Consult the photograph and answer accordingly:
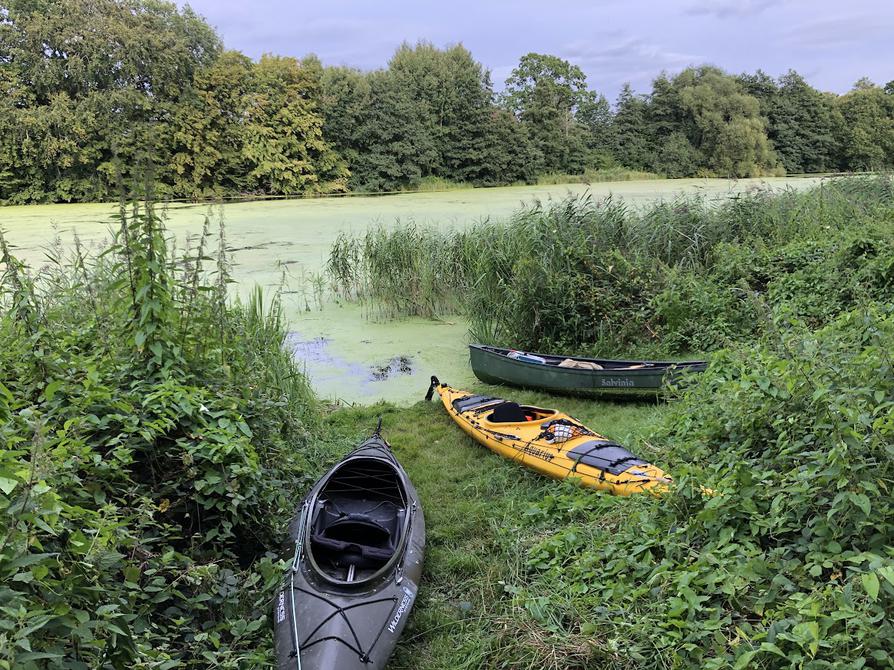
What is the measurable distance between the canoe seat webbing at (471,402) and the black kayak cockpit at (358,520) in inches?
50.3

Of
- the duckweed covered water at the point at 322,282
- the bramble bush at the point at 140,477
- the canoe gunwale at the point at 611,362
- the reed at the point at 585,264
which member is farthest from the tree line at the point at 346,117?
the bramble bush at the point at 140,477

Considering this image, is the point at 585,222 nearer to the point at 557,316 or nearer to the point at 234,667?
the point at 557,316

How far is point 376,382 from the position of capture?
18.0 ft

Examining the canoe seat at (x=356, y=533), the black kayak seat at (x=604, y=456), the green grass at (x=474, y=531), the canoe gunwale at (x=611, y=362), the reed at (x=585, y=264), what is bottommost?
the green grass at (x=474, y=531)

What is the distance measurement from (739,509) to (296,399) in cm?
285

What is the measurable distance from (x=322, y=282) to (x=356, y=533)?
529 centimetres

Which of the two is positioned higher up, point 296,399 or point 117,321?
point 117,321

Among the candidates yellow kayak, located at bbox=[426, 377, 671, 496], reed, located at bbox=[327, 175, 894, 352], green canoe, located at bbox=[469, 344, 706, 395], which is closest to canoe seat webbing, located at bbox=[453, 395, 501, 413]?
yellow kayak, located at bbox=[426, 377, 671, 496]

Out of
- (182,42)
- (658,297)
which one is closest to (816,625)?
(658,297)

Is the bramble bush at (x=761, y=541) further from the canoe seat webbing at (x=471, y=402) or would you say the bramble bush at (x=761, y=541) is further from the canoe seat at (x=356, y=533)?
the canoe seat webbing at (x=471, y=402)

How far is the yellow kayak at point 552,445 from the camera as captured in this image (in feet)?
10.1

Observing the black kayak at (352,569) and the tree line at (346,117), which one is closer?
the black kayak at (352,569)

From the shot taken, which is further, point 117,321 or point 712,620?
point 117,321

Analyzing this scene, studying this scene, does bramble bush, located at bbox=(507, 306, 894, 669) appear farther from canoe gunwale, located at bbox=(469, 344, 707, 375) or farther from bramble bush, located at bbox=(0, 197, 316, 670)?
canoe gunwale, located at bbox=(469, 344, 707, 375)
